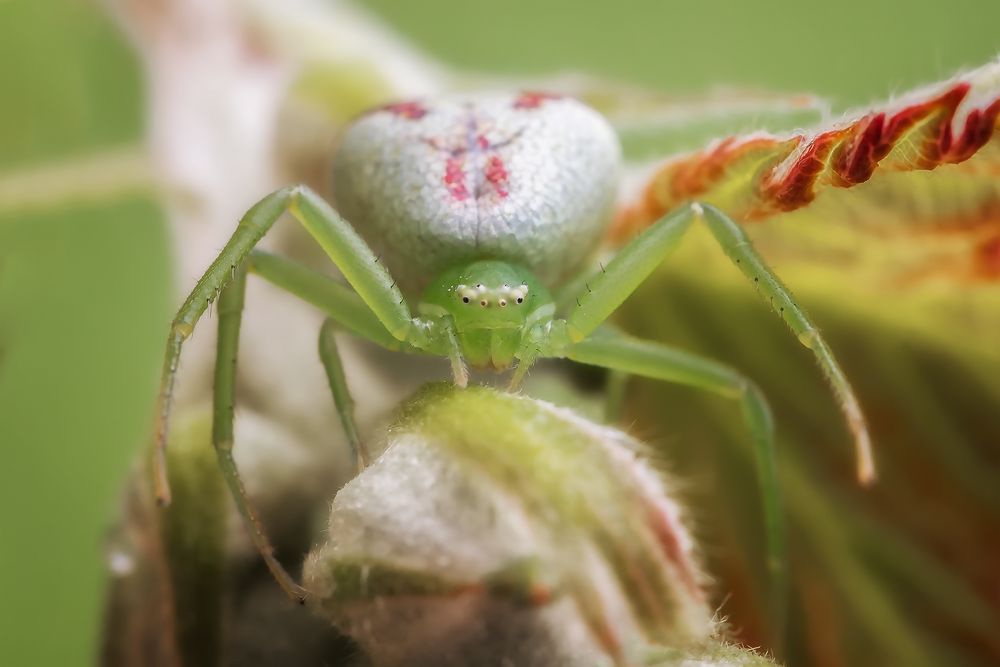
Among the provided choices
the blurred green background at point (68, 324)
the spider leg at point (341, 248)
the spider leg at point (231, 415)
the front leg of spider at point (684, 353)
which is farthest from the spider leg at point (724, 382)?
the blurred green background at point (68, 324)

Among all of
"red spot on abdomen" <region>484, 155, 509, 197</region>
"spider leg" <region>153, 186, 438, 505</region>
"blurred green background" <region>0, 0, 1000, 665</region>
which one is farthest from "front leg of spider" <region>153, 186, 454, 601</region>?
"blurred green background" <region>0, 0, 1000, 665</region>

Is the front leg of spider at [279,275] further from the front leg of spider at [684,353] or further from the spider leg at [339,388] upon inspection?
the front leg of spider at [684,353]

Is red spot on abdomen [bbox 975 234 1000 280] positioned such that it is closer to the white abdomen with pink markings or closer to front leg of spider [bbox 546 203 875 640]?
front leg of spider [bbox 546 203 875 640]

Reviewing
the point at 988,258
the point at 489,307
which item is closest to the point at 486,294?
the point at 489,307

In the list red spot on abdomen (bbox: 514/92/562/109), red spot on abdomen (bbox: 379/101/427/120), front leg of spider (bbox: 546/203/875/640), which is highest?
red spot on abdomen (bbox: 514/92/562/109)

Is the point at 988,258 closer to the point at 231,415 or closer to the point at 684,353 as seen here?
the point at 684,353

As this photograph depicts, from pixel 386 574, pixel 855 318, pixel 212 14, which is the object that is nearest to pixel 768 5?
pixel 212 14
